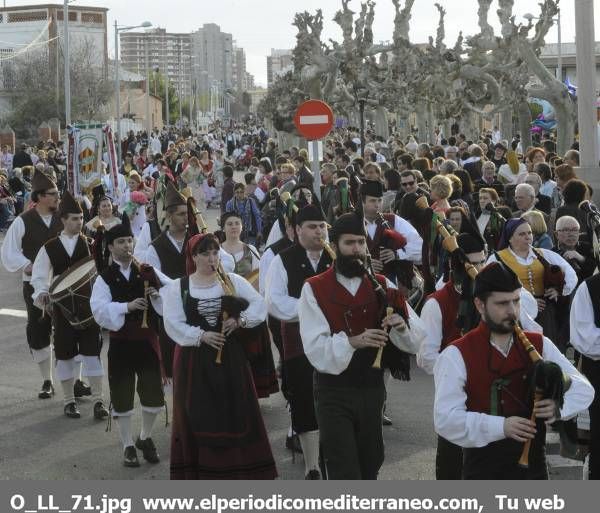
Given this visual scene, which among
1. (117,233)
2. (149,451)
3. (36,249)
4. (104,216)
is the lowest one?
(149,451)

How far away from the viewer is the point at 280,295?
27.5 ft

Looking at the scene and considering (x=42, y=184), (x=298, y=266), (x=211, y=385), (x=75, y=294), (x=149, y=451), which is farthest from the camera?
(x=42, y=184)

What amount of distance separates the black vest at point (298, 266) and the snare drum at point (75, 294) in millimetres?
2841

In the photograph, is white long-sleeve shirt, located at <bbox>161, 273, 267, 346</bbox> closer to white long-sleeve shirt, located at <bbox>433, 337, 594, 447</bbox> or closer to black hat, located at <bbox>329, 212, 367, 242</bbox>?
black hat, located at <bbox>329, 212, 367, 242</bbox>

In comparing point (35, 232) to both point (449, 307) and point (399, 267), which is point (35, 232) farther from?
point (449, 307)

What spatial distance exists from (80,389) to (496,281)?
6.75m

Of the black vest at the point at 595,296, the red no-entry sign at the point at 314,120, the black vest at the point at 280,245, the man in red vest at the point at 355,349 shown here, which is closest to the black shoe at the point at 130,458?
the black vest at the point at 280,245

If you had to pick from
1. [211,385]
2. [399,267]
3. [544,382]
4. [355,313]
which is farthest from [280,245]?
[544,382]

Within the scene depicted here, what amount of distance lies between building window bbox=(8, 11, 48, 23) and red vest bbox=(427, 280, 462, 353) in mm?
101011

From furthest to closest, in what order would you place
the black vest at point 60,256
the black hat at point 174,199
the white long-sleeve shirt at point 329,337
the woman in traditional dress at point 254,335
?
the black vest at point 60,256
the black hat at point 174,199
the woman in traditional dress at point 254,335
the white long-sleeve shirt at point 329,337

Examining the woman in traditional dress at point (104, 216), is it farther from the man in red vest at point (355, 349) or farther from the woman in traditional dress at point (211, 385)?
the man in red vest at point (355, 349)

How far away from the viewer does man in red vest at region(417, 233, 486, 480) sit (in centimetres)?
706

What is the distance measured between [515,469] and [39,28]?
310ft

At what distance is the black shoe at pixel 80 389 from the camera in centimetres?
1147
